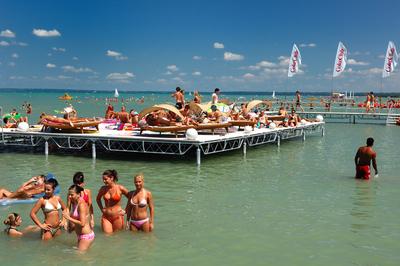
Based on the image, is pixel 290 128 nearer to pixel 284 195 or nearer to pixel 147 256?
pixel 284 195

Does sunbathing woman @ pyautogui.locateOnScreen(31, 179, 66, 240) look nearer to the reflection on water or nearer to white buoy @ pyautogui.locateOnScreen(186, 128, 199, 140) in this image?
the reflection on water

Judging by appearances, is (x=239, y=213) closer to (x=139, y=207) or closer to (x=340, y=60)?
(x=139, y=207)

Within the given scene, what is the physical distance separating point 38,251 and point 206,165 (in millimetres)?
9358

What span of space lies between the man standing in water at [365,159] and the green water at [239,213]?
365mm

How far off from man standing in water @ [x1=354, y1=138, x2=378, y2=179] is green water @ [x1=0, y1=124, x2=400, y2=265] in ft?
1.20

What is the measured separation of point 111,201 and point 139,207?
19.2 inches

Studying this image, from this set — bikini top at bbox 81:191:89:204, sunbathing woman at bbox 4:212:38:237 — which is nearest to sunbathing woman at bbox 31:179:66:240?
bikini top at bbox 81:191:89:204

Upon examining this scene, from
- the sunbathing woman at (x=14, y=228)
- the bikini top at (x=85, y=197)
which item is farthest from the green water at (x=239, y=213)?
the bikini top at (x=85, y=197)

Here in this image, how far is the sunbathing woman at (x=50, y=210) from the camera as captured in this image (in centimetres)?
727

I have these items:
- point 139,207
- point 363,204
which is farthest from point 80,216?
point 363,204

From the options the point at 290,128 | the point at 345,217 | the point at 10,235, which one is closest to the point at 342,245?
the point at 345,217

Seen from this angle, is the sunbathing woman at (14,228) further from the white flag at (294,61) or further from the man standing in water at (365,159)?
the white flag at (294,61)

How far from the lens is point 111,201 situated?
302 inches

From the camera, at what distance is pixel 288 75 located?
37.7m
